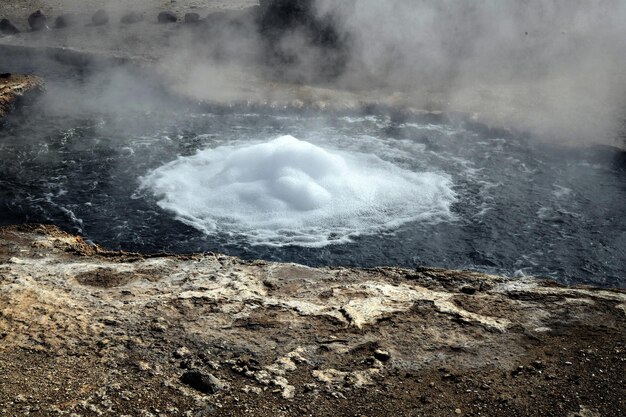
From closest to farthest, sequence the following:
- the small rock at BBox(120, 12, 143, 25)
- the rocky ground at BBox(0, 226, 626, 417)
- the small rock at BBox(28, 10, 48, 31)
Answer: the rocky ground at BBox(0, 226, 626, 417)
the small rock at BBox(28, 10, 48, 31)
the small rock at BBox(120, 12, 143, 25)

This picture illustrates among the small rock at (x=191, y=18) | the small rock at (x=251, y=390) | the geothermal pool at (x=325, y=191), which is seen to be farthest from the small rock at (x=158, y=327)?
the small rock at (x=191, y=18)

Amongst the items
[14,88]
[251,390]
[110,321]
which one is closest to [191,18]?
[14,88]

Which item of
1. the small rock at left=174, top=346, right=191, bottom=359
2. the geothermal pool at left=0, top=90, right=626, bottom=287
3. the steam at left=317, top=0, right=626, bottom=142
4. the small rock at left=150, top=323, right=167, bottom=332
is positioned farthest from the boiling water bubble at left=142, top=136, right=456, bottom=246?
the steam at left=317, top=0, right=626, bottom=142

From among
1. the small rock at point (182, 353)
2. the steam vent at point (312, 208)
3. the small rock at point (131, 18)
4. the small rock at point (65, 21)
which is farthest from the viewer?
the small rock at point (131, 18)

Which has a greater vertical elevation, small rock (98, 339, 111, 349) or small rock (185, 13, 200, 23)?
small rock (185, 13, 200, 23)

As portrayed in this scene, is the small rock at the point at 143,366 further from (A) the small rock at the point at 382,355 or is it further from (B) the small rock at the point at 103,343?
(A) the small rock at the point at 382,355

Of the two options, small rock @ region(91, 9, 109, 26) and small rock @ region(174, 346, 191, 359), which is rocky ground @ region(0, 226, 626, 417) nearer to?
small rock @ region(174, 346, 191, 359)

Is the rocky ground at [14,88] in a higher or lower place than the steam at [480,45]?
lower
